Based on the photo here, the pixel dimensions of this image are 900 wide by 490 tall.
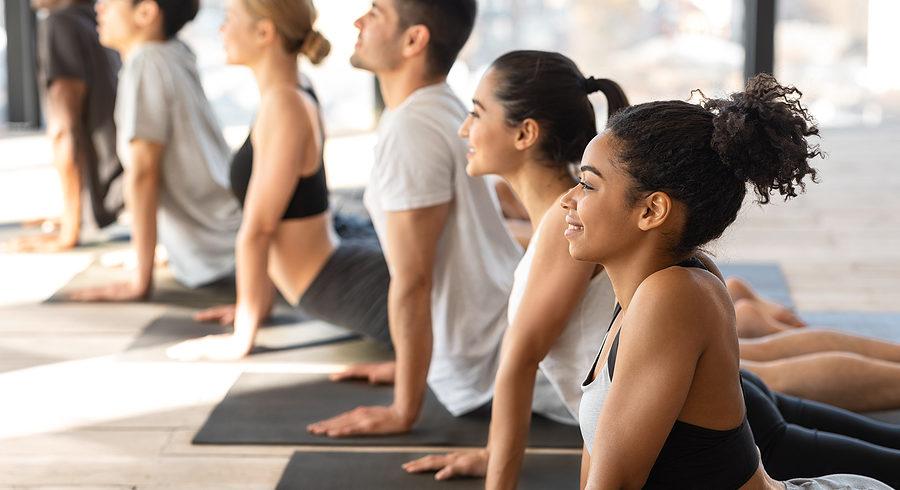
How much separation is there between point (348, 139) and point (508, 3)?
134cm

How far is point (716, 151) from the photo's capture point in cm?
145

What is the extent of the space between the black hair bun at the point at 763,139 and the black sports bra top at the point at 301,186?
5.69 ft

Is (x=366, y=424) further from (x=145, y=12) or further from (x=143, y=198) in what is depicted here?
(x=145, y=12)

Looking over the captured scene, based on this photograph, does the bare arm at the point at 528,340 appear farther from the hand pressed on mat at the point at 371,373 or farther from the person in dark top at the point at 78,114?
the person in dark top at the point at 78,114

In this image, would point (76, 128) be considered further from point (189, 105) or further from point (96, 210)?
point (189, 105)

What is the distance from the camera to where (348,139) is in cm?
728

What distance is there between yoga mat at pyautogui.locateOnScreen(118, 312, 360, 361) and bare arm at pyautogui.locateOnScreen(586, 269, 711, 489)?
1738mm

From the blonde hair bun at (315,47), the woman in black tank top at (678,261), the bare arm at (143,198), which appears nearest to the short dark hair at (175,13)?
the bare arm at (143,198)

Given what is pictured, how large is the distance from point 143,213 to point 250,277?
27.2 inches

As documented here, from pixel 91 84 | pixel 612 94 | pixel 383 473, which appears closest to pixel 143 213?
pixel 91 84

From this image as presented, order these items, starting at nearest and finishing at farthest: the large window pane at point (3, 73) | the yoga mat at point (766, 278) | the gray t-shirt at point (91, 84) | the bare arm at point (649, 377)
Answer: the bare arm at point (649, 377), the yoga mat at point (766, 278), the gray t-shirt at point (91, 84), the large window pane at point (3, 73)

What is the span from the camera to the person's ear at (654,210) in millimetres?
1456

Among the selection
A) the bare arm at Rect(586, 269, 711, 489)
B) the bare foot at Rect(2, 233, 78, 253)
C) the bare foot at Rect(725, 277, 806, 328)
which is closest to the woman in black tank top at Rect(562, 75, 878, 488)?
the bare arm at Rect(586, 269, 711, 489)

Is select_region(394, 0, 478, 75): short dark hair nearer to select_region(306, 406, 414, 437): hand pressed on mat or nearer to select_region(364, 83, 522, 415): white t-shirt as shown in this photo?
select_region(364, 83, 522, 415): white t-shirt
